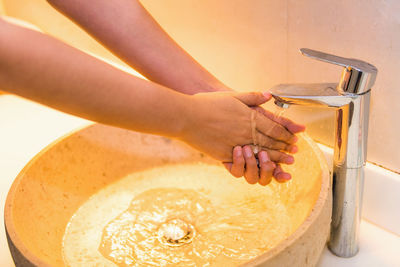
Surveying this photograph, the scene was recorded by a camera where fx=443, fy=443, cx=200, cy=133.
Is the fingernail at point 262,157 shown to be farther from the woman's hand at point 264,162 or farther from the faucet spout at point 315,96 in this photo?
the faucet spout at point 315,96

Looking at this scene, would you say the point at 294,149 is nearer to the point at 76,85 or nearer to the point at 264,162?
the point at 264,162

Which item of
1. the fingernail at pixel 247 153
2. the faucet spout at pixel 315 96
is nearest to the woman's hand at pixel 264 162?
the fingernail at pixel 247 153

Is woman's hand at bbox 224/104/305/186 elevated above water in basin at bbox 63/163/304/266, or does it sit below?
above

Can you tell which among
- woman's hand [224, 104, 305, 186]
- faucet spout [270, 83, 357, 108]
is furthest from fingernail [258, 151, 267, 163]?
faucet spout [270, 83, 357, 108]

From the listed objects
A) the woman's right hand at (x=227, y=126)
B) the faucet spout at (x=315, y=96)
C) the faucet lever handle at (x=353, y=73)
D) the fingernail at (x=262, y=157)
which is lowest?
the fingernail at (x=262, y=157)

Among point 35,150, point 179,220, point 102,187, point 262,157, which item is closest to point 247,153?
point 262,157

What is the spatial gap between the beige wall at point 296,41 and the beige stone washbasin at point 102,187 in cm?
11

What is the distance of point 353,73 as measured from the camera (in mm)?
472

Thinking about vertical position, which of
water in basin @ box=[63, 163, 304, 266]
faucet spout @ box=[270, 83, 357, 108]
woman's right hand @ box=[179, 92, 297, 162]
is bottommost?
water in basin @ box=[63, 163, 304, 266]

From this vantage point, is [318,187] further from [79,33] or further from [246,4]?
[79,33]

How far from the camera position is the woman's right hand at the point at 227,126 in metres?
0.55

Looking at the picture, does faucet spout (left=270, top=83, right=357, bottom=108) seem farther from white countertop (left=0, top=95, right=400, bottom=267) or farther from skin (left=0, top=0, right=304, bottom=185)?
white countertop (left=0, top=95, right=400, bottom=267)

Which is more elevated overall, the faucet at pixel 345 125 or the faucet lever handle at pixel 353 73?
the faucet lever handle at pixel 353 73

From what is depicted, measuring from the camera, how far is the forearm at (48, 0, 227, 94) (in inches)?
25.5
